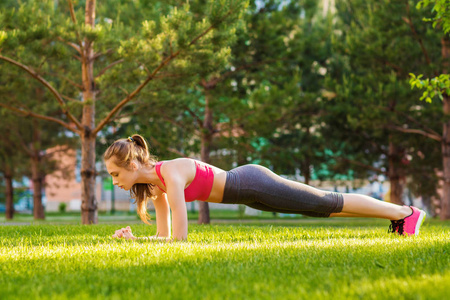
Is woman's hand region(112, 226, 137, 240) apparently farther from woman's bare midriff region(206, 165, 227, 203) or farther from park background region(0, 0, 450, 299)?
woman's bare midriff region(206, 165, 227, 203)

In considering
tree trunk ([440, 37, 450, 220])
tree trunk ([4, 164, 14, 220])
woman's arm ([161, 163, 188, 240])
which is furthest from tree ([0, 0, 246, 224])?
tree trunk ([4, 164, 14, 220])

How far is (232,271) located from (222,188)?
1734 millimetres

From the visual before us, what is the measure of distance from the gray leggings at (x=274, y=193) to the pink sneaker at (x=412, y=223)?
2.39 ft

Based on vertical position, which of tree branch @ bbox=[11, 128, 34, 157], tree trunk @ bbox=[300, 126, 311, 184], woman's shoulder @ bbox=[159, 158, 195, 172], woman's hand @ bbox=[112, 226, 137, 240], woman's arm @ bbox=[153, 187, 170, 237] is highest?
tree branch @ bbox=[11, 128, 34, 157]

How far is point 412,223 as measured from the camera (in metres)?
4.57

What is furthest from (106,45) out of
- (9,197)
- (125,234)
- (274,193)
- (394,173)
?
(9,197)

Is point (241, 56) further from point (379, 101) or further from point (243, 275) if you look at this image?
point (243, 275)

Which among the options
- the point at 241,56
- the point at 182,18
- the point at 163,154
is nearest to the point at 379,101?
the point at 241,56

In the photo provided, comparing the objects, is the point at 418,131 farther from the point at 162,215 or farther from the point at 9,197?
the point at 9,197

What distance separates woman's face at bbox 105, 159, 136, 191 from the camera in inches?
162

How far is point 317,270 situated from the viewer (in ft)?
8.52

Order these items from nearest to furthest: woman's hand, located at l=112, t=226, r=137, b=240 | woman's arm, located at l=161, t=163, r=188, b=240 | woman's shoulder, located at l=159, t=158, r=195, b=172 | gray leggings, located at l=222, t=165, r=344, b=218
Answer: woman's arm, located at l=161, t=163, r=188, b=240
woman's shoulder, located at l=159, t=158, r=195, b=172
gray leggings, located at l=222, t=165, r=344, b=218
woman's hand, located at l=112, t=226, r=137, b=240

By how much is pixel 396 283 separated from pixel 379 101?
13542 millimetres

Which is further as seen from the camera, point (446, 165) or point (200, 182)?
point (446, 165)
